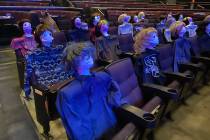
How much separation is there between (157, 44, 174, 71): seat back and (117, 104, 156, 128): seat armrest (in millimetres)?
921

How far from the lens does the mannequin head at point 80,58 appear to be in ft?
3.56

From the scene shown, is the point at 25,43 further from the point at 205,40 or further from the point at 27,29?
the point at 205,40

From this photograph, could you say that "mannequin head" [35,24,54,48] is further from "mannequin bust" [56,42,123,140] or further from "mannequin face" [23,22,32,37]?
"mannequin bust" [56,42,123,140]

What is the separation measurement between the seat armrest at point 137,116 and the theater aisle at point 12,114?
2.68 ft

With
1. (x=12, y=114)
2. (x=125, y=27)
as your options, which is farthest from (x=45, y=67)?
(x=125, y=27)

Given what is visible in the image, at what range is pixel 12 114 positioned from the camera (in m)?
1.99

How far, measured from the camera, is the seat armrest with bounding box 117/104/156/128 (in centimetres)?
115

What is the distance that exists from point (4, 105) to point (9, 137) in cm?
58

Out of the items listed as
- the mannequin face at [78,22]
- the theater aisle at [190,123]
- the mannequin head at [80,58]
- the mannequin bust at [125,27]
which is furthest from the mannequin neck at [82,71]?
the mannequin bust at [125,27]

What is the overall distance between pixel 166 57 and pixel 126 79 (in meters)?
0.80

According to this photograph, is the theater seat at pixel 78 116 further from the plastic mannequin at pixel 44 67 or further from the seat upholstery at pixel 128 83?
the plastic mannequin at pixel 44 67

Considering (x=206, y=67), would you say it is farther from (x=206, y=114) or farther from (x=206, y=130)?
(x=206, y=130)

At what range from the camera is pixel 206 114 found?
7.00 feet

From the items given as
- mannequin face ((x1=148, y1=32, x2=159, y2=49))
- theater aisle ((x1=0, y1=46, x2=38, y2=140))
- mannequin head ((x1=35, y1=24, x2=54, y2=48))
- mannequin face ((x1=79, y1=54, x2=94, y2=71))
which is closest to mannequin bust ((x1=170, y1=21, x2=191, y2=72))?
mannequin face ((x1=148, y1=32, x2=159, y2=49))
